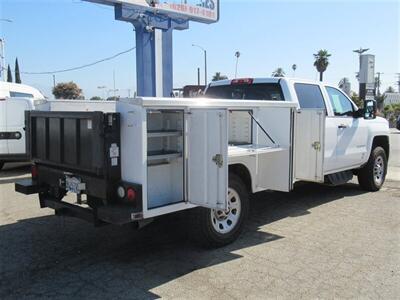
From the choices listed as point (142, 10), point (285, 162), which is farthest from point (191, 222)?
point (142, 10)

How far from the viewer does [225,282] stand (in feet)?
13.9

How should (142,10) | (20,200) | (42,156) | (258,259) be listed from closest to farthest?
(258,259)
(42,156)
(20,200)
(142,10)

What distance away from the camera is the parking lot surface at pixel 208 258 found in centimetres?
407

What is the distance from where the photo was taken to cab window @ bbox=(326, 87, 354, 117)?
7.53 m

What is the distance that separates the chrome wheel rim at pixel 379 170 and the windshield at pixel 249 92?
330 cm

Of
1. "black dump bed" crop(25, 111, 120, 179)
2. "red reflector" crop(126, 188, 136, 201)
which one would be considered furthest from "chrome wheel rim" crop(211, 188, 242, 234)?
"black dump bed" crop(25, 111, 120, 179)

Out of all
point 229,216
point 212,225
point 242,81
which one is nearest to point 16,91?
point 242,81

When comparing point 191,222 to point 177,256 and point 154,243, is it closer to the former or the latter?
point 177,256

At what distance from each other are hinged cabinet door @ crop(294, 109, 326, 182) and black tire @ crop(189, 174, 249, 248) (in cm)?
130

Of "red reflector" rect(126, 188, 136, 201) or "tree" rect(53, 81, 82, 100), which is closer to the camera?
"red reflector" rect(126, 188, 136, 201)

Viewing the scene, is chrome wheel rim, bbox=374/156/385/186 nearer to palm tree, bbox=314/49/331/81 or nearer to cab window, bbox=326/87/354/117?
cab window, bbox=326/87/354/117

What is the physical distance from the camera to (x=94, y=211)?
4.50m

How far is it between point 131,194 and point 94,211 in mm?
508

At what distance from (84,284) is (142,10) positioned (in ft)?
51.7
